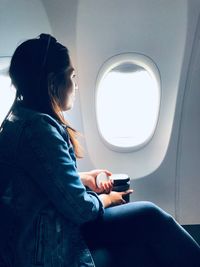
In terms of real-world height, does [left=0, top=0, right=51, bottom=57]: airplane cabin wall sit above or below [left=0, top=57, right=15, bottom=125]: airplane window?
above

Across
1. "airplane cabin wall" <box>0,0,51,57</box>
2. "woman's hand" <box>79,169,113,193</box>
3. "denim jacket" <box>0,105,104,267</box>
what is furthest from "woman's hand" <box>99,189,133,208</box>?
"airplane cabin wall" <box>0,0,51,57</box>


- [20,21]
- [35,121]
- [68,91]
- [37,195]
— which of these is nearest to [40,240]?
[37,195]

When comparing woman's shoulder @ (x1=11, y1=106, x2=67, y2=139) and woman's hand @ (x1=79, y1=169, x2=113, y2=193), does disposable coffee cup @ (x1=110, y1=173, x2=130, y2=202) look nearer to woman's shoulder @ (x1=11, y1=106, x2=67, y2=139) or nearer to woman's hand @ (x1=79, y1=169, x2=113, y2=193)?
woman's hand @ (x1=79, y1=169, x2=113, y2=193)

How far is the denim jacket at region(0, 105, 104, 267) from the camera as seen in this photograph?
83cm

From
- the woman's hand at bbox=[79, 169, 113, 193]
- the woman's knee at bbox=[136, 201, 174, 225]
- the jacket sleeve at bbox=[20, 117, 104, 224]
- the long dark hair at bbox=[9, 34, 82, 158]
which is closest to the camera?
the jacket sleeve at bbox=[20, 117, 104, 224]

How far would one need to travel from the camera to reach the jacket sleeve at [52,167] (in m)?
0.82

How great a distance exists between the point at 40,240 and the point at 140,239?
34cm

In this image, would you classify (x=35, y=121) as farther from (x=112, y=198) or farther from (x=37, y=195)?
(x=112, y=198)

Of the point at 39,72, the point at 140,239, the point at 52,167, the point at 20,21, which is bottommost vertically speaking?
the point at 140,239

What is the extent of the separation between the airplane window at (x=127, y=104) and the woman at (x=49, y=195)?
76cm

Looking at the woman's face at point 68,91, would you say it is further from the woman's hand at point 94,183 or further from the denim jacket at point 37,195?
the woman's hand at point 94,183

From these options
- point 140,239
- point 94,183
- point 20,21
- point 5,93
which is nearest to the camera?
point 140,239

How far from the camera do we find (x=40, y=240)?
2.78ft

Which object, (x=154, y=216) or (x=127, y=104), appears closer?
(x=154, y=216)
